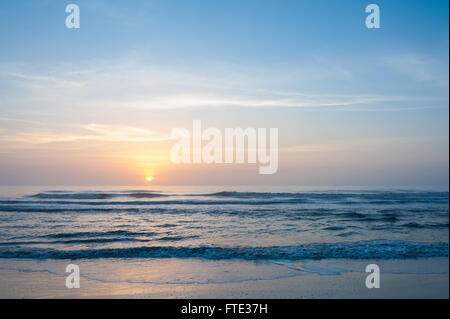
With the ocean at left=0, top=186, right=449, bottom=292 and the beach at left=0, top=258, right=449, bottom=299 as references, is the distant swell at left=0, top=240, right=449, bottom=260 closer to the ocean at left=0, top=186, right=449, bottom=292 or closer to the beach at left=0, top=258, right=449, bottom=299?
the ocean at left=0, top=186, right=449, bottom=292

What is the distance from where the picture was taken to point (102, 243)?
12727 mm

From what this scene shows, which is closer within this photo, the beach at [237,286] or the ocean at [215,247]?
the beach at [237,286]

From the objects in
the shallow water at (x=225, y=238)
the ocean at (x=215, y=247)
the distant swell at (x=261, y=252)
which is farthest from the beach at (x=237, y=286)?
the shallow water at (x=225, y=238)

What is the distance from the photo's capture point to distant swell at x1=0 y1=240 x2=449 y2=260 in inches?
417

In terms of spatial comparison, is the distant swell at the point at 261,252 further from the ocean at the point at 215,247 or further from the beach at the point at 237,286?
the beach at the point at 237,286

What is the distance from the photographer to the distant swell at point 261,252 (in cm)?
1059

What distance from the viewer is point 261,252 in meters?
10.9

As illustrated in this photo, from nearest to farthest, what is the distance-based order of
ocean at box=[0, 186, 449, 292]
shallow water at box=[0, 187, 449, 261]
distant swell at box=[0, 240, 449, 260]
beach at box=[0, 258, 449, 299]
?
beach at box=[0, 258, 449, 299] < ocean at box=[0, 186, 449, 292] < distant swell at box=[0, 240, 449, 260] < shallow water at box=[0, 187, 449, 261]

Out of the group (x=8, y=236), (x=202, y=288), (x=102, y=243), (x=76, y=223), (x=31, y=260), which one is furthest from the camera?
(x=76, y=223)

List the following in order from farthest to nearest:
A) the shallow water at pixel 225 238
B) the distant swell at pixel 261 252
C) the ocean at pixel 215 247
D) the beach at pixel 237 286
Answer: the shallow water at pixel 225 238
the distant swell at pixel 261 252
the ocean at pixel 215 247
the beach at pixel 237 286

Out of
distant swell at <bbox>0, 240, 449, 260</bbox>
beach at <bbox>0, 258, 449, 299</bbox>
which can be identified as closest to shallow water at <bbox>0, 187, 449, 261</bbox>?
distant swell at <bbox>0, 240, 449, 260</bbox>

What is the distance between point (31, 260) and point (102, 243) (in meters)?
2.84
